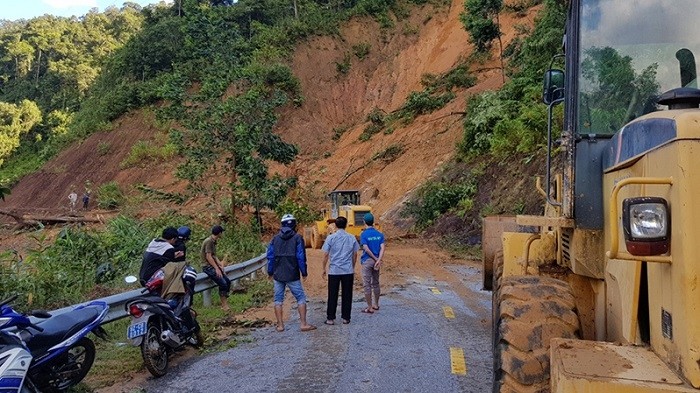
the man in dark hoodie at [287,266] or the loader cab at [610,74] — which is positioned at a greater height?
A: the loader cab at [610,74]

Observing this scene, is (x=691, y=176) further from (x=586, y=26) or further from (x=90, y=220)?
(x=90, y=220)

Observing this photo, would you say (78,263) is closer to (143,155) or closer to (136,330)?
(136,330)

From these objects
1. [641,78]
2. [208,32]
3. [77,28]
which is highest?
[77,28]

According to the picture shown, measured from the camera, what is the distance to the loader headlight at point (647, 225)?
2.70 metres

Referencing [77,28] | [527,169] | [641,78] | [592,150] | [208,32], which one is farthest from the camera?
[77,28]

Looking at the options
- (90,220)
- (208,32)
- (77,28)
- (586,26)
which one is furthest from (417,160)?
(77,28)

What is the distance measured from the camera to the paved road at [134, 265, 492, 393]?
612 centimetres

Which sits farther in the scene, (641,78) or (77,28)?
(77,28)

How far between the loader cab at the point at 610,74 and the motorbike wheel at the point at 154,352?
4.39 m

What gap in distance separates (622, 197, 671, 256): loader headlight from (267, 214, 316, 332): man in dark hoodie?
254 inches

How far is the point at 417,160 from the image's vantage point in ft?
105

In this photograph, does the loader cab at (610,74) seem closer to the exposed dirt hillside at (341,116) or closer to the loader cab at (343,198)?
the loader cab at (343,198)

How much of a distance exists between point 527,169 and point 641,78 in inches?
754

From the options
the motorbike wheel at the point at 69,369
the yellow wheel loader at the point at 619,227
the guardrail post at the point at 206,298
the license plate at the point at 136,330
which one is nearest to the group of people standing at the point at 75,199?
the guardrail post at the point at 206,298
